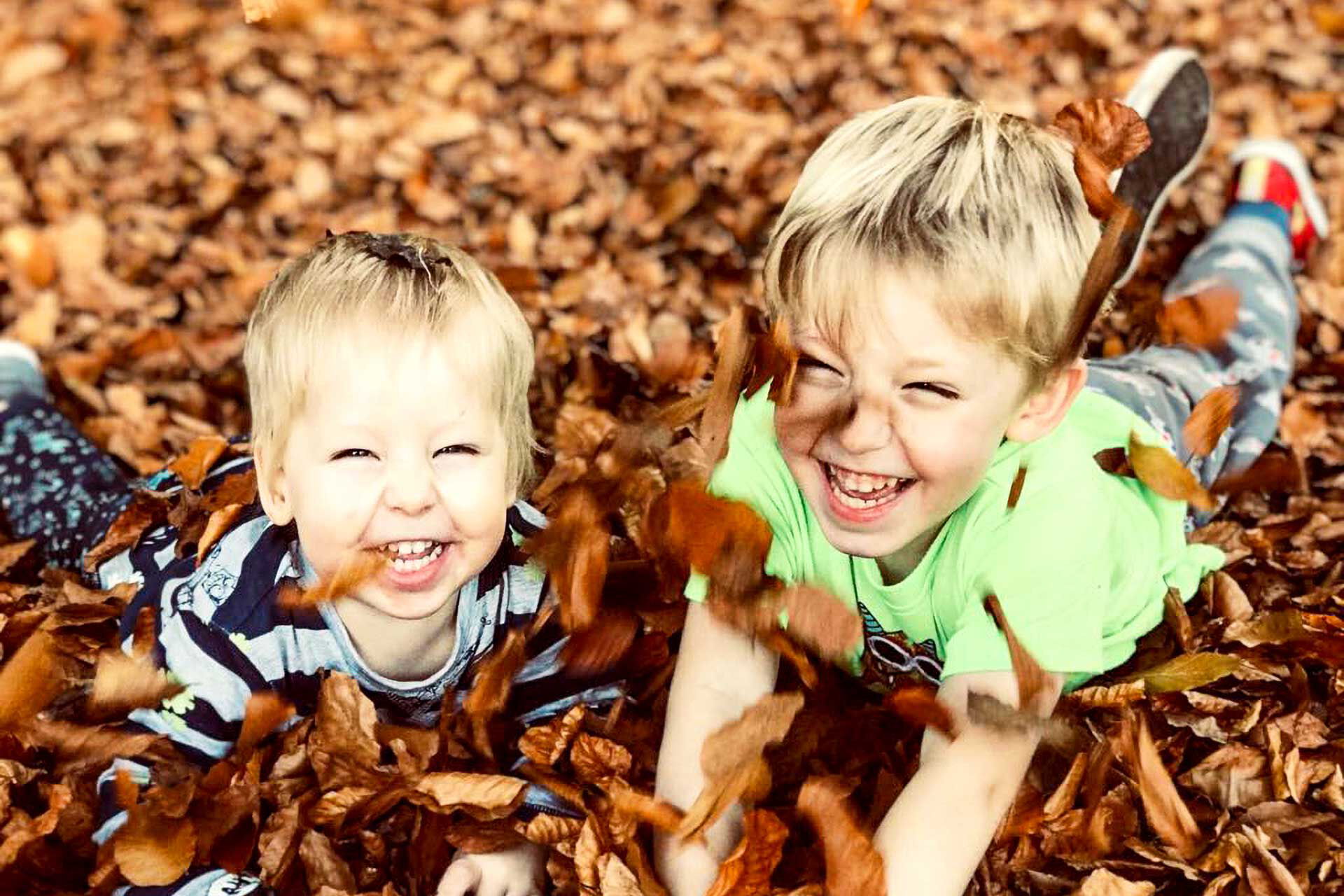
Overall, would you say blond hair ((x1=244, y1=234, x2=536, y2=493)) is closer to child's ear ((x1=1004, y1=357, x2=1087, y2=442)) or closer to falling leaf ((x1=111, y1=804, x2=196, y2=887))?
falling leaf ((x1=111, y1=804, x2=196, y2=887))

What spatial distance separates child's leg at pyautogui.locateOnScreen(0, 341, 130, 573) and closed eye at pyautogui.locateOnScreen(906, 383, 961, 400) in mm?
1484

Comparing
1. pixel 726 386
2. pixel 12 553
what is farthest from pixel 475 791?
pixel 12 553

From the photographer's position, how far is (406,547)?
1643 mm

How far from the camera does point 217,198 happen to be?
3.05 metres

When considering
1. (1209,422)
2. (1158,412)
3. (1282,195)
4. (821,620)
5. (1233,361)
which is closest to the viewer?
(821,620)

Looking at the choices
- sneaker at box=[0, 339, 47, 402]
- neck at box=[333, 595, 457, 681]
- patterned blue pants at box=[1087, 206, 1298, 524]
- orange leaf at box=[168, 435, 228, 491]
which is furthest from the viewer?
sneaker at box=[0, 339, 47, 402]

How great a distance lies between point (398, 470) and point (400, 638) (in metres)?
0.34

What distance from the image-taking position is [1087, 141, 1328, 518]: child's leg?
2309 mm

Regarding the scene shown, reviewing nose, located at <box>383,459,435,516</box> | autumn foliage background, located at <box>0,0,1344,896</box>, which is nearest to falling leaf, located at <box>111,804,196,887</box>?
autumn foliage background, located at <box>0,0,1344,896</box>

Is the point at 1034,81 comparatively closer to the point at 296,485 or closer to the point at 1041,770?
the point at 1041,770

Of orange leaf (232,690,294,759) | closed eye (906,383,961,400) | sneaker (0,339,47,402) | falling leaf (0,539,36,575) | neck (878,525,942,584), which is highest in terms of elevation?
closed eye (906,383,961,400)

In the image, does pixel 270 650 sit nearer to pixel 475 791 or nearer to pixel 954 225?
pixel 475 791

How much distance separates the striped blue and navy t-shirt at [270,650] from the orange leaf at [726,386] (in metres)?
0.33

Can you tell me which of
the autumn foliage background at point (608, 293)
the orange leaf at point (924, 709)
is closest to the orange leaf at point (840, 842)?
the autumn foliage background at point (608, 293)
